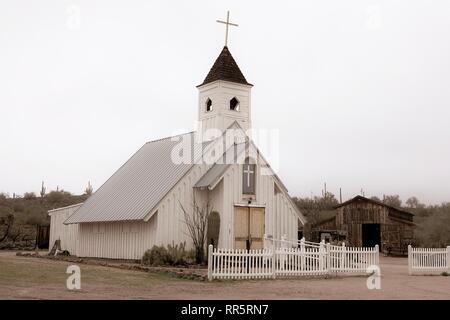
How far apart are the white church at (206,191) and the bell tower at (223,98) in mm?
51

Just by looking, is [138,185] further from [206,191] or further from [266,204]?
[266,204]

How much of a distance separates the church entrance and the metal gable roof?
3284 mm

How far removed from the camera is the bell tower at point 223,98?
30922mm

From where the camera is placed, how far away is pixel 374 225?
51594 mm

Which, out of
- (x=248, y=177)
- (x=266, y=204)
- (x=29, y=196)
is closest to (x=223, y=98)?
(x=248, y=177)

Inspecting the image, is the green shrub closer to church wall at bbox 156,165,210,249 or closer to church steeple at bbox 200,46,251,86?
church wall at bbox 156,165,210,249

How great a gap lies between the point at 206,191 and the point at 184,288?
1240 cm

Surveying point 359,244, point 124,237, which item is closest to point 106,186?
point 124,237

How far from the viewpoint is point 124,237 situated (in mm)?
29312

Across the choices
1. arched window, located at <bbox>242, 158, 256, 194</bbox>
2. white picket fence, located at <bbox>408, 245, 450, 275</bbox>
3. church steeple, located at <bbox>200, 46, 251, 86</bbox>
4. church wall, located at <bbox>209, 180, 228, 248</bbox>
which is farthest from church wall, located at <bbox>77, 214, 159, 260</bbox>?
white picket fence, located at <bbox>408, 245, 450, 275</bbox>

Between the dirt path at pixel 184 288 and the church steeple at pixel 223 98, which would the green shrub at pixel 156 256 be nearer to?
the dirt path at pixel 184 288

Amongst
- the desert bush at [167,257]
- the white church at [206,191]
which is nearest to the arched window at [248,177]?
the white church at [206,191]
